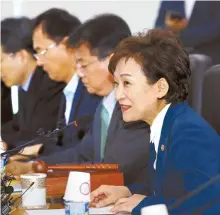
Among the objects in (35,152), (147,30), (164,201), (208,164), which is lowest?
(35,152)

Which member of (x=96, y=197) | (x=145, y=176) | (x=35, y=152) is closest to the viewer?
(x=96, y=197)

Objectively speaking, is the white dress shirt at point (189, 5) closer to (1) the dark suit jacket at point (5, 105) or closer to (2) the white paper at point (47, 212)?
(1) the dark suit jacket at point (5, 105)

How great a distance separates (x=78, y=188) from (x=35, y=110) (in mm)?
2067

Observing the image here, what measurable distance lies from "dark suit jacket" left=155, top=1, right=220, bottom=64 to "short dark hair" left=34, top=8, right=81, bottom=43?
516 mm

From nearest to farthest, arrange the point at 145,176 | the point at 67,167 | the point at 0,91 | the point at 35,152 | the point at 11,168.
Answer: the point at 67,167 → the point at 145,176 → the point at 11,168 → the point at 35,152 → the point at 0,91

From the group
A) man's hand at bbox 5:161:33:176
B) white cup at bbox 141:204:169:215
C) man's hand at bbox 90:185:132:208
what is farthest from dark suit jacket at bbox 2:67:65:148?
white cup at bbox 141:204:169:215

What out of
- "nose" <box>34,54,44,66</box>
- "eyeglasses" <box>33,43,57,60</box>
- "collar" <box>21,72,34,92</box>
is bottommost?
"collar" <box>21,72,34,92</box>

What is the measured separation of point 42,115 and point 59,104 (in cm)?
14

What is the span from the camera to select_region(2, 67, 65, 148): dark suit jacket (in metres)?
3.54

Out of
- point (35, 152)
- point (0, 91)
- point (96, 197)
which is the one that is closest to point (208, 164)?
point (96, 197)

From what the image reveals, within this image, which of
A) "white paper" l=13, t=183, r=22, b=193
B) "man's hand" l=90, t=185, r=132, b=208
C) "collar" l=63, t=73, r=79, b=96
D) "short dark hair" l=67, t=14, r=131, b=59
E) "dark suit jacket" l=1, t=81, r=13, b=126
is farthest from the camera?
"dark suit jacket" l=1, t=81, r=13, b=126

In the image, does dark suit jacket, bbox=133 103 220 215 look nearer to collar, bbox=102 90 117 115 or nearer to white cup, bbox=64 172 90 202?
white cup, bbox=64 172 90 202

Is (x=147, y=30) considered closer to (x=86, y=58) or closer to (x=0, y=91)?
(x=86, y=58)

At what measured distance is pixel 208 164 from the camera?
5.38ft
